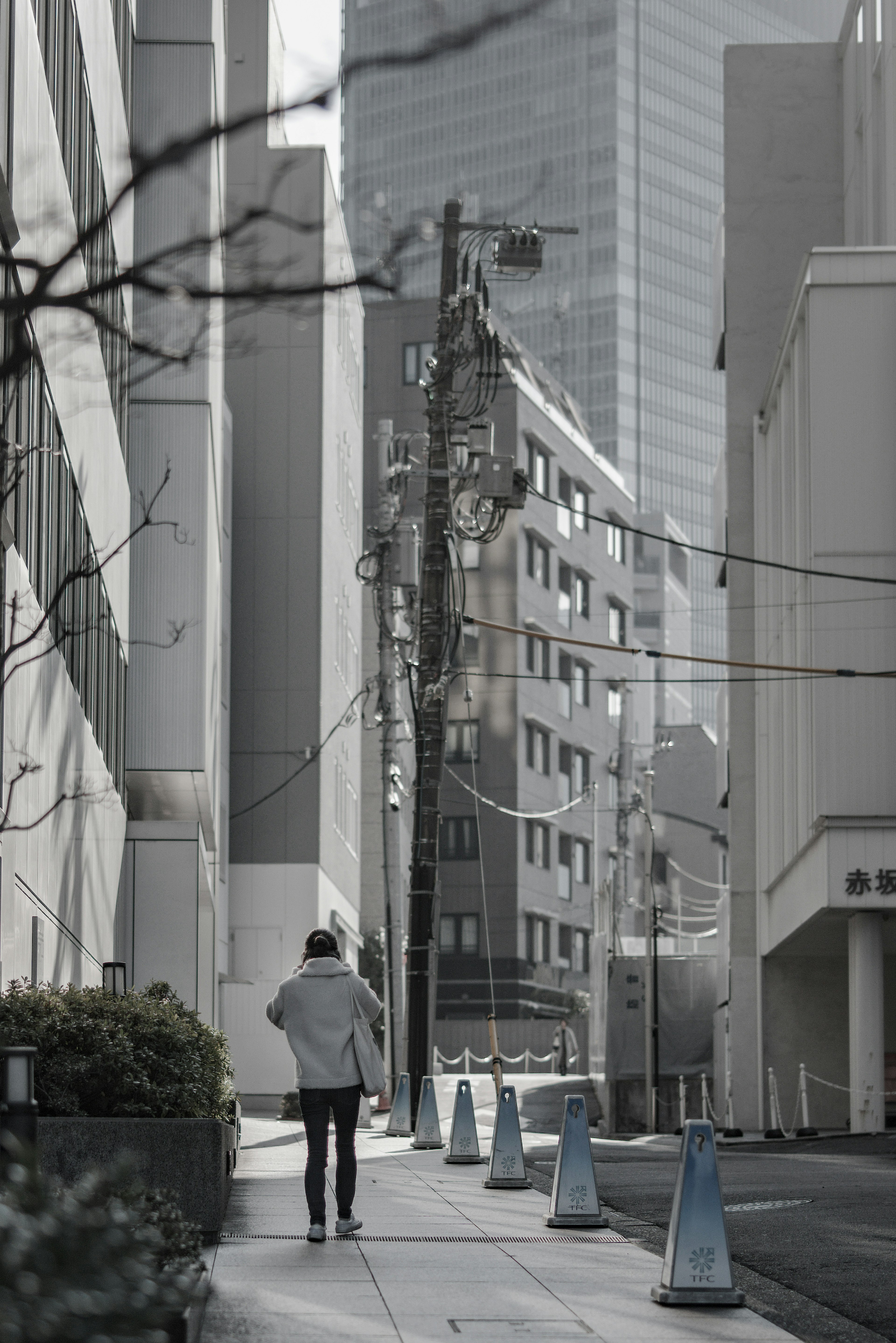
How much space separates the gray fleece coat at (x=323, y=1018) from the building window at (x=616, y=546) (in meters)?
82.1

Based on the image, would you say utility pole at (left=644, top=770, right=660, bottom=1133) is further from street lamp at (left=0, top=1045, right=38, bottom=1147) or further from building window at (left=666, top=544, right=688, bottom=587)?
building window at (left=666, top=544, right=688, bottom=587)

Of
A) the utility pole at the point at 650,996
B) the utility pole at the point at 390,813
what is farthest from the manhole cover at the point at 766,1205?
the utility pole at the point at 650,996

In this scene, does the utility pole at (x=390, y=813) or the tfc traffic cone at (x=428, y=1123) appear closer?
the tfc traffic cone at (x=428, y=1123)

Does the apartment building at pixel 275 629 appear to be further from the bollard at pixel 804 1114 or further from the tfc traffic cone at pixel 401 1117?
the tfc traffic cone at pixel 401 1117

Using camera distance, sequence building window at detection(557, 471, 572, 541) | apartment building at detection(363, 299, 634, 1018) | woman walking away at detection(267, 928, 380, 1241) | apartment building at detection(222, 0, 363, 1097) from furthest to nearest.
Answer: building window at detection(557, 471, 572, 541), apartment building at detection(363, 299, 634, 1018), apartment building at detection(222, 0, 363, 1097), woman walking away at detection(267, 928, 380, 1241)

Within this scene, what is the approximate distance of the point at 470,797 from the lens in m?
80.4

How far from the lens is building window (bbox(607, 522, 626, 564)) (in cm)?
9444

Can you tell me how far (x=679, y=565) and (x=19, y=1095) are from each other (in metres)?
177

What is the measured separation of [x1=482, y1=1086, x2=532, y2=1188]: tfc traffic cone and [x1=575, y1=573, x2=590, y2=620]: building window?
74790mm

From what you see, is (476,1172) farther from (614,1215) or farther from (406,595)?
(406,595)

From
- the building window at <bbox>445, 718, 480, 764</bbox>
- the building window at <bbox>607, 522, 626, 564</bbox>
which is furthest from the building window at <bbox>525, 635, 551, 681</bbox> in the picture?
the building window at <bbox>607, 522, 626, 564</bbox>

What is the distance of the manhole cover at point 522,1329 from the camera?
24.6 ft

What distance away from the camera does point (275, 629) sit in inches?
1812

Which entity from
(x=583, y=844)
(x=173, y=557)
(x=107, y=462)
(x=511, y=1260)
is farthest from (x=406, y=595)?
(x=583, y=844)
